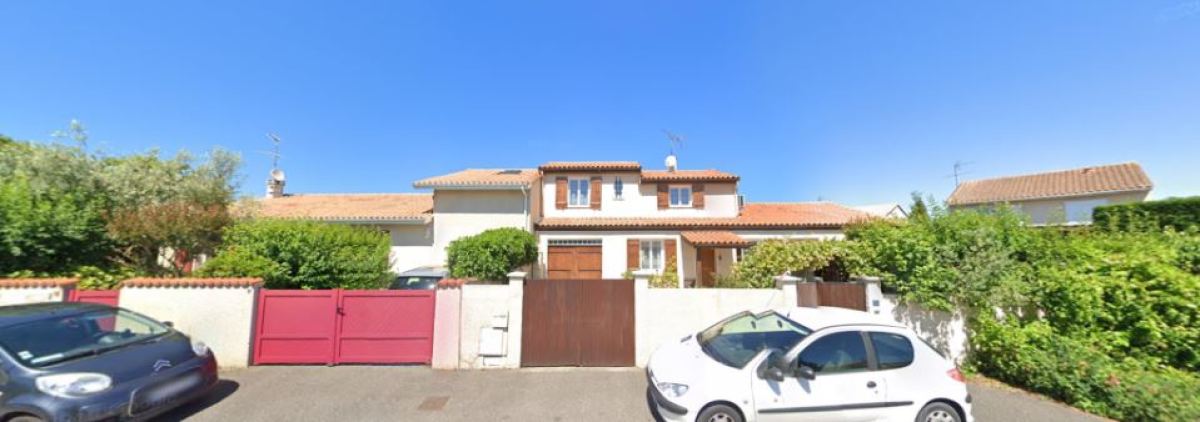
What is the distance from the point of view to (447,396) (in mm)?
5309

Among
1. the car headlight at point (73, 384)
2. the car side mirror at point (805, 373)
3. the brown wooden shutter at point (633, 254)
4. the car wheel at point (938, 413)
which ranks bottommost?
the car wheel at point (938, 413)

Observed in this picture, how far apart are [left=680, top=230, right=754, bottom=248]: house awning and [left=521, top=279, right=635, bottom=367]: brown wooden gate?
7487mm

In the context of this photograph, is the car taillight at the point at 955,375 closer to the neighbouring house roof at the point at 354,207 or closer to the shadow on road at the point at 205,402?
the shadow on road at the point at 205,402

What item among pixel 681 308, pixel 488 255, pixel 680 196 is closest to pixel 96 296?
pixel 488 255

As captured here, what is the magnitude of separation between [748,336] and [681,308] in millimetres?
1803

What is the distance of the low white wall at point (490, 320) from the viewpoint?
6379 mm

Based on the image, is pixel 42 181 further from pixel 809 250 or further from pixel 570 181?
pixel 809 250

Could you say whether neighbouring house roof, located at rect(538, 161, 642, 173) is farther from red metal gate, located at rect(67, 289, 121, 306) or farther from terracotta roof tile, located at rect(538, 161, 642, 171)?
red metal gate, located at rect(67, 289, 121, 306)

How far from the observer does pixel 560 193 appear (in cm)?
1555

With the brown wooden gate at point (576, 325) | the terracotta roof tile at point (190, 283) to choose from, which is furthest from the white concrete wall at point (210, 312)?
the brown wooden gate at point (576, 325)

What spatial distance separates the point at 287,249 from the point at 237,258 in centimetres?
73

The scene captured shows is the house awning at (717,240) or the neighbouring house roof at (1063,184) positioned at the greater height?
the neighbouring house roof at (1063,184)

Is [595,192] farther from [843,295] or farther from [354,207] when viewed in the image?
[843,295]

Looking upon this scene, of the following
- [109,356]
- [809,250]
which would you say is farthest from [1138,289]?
[109,356]
